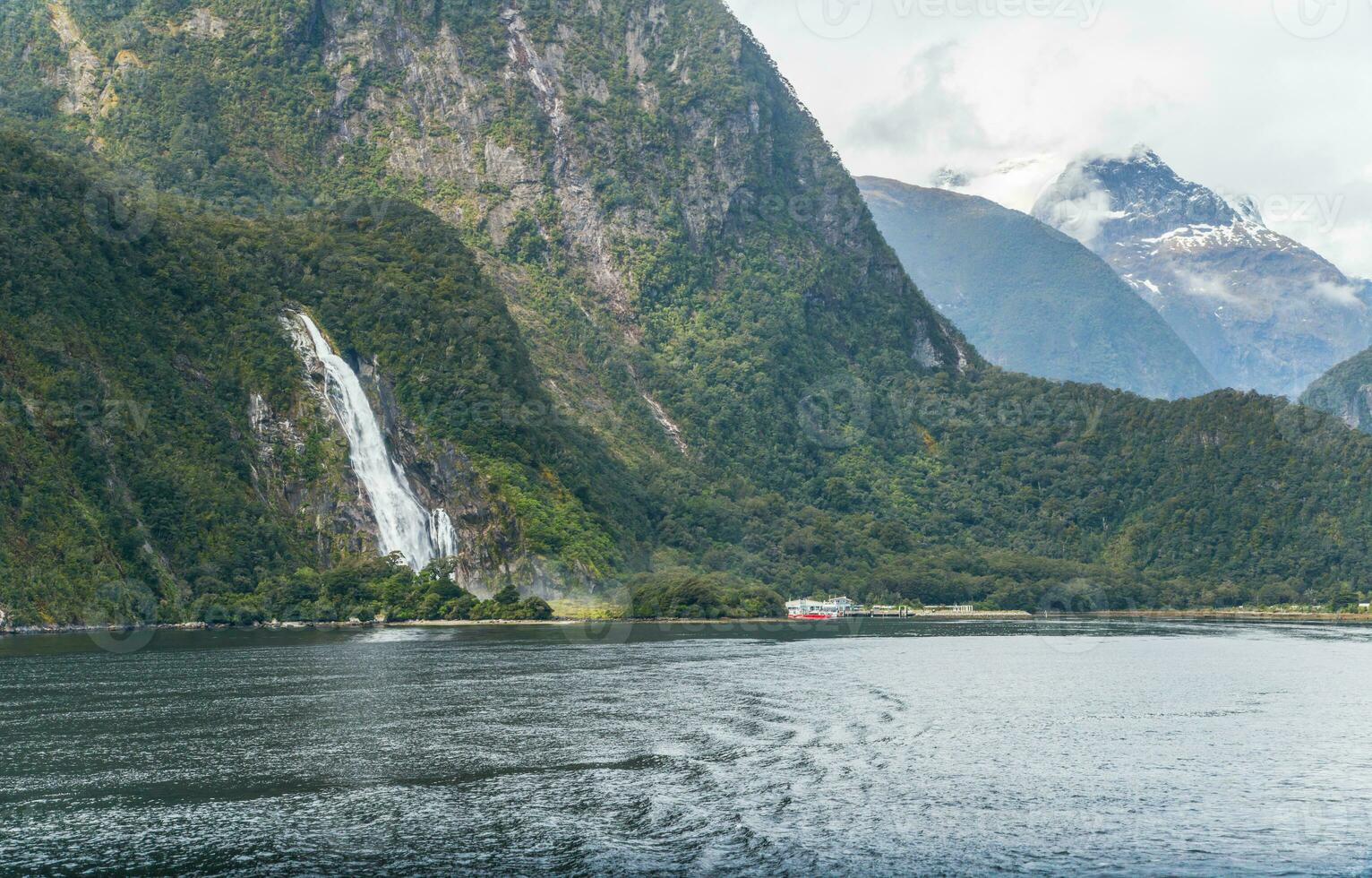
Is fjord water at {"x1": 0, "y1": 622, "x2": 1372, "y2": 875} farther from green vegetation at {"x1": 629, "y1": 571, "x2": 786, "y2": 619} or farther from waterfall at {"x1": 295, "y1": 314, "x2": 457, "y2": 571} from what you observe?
green vegetation at {"x1": 629, "y1": 571, "x2": 786, "y2": 619}

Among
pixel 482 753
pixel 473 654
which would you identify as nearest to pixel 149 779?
pixel 482 753

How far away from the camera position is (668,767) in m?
60.7

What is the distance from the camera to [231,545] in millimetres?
165375

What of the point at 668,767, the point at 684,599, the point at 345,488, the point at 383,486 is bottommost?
the point at 668,767

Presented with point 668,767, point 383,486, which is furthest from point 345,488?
point 668,767

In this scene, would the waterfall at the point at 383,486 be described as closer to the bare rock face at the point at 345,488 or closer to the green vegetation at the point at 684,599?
the bare rock face at the point at 345,488

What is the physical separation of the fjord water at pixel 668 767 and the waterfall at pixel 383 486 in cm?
7427

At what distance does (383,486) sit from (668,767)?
13623cm

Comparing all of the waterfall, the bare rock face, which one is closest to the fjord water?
the bare rock face

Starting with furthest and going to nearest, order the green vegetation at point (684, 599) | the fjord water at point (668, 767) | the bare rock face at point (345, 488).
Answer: the green vegetation at point (684, 599) < the bare rock face at point (345, 488) < the fjord water at point (668, 767)

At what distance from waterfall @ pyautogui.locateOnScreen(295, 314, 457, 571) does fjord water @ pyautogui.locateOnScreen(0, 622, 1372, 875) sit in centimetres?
7427

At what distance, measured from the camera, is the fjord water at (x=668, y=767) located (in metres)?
46.8

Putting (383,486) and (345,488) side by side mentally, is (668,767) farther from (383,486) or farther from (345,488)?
(383,486)

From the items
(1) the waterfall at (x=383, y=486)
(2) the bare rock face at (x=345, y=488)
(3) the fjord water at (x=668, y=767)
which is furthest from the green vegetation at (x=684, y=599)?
(3) the fjord water at (x=668, y=767)
